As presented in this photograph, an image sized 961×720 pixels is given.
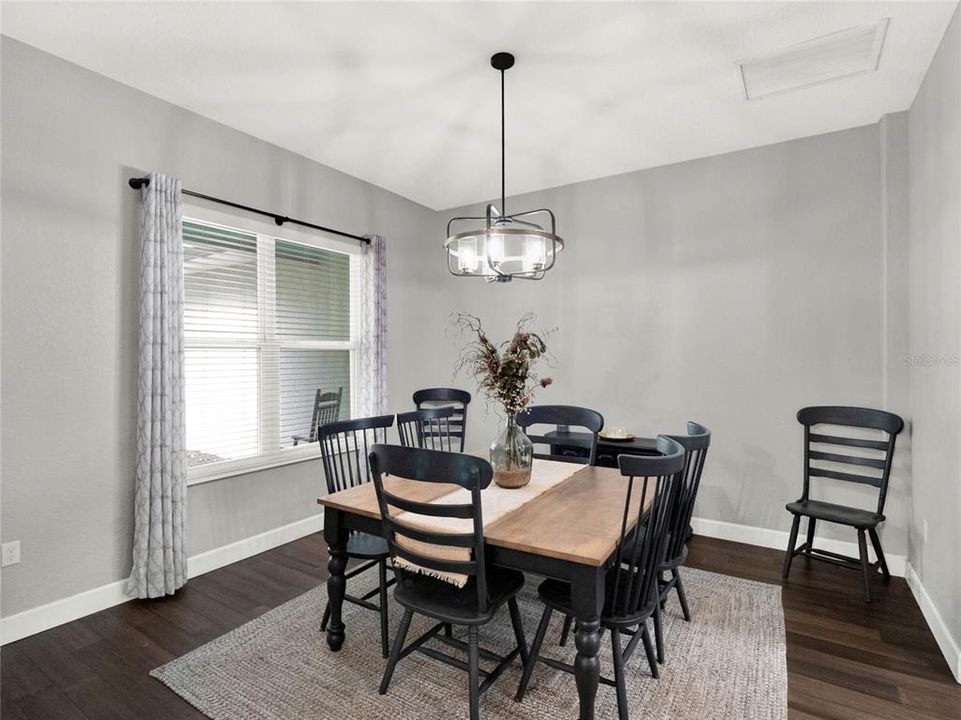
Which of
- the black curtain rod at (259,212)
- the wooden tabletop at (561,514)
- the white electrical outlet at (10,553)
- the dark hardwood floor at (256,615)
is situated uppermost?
the black curtain rod at (259,212)

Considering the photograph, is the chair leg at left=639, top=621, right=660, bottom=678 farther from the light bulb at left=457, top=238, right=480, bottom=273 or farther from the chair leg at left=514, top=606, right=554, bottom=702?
the light bulb at left=457, top=238, right=480, bottom=273

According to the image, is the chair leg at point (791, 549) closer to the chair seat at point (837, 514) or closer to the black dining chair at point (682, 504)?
the chair seat at point (837, 514)

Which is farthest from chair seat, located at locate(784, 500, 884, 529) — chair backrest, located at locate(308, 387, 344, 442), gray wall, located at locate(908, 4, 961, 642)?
chair backrest, located at locate(308, 387, 344, 442)

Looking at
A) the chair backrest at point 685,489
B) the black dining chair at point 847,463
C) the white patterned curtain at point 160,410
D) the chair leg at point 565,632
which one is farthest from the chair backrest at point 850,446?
the white patterned curtain at point 160,410

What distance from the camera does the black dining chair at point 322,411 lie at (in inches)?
159

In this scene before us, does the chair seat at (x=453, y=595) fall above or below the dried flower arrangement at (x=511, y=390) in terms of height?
below

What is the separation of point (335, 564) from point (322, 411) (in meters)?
2.02

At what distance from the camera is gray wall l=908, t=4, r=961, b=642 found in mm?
2266

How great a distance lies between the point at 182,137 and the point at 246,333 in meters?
1.27

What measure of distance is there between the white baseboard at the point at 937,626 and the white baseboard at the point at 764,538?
0.12 metres

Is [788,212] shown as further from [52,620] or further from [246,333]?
[52,620]

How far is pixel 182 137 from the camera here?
10.2 ft

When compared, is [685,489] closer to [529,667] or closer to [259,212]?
[529,667]

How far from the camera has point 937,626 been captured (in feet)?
8.02
